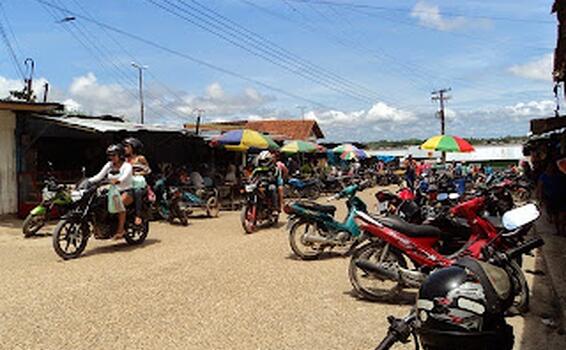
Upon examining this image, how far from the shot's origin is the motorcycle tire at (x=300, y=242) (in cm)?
777

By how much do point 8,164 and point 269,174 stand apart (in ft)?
21.5

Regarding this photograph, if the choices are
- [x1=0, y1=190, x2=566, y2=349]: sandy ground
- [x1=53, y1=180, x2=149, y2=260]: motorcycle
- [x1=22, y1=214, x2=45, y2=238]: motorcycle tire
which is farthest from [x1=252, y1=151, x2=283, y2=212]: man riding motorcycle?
[x1=22, y1=214, x2=45, y2=238]: motorcycle tire

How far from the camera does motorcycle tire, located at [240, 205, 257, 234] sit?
10508 millimetres

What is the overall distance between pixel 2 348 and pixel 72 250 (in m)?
4.09

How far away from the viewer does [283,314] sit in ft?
16.6

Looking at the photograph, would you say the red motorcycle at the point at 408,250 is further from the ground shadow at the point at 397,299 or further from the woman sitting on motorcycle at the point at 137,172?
the woman sitting on motorcycle at the point at 137,172

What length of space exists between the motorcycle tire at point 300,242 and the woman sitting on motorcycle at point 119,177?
2814 mm

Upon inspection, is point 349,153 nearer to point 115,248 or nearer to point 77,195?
point 115,248

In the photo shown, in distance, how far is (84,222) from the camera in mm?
7895

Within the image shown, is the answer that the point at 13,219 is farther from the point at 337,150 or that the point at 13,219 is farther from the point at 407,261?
the point at 337,150

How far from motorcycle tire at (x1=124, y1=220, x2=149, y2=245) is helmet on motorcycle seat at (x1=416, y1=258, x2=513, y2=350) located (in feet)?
23.7

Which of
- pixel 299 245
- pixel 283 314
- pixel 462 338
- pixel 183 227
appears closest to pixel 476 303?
pixel 462 338

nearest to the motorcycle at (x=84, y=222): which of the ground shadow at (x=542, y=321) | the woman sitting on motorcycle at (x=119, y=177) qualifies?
the woman sitting on motorcycle at (x=119, y=177)

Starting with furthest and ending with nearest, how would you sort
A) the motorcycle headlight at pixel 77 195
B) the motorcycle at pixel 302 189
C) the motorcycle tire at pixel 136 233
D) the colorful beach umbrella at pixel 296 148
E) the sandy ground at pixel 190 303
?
the colorful beach umbrella at pixel 296 148, the motorcycle at pixel 302 189, the motorcycle tire at pixel 136 233, the motorcycle headlight at pixel 77 195, the sandy ground at pixel 190 303
